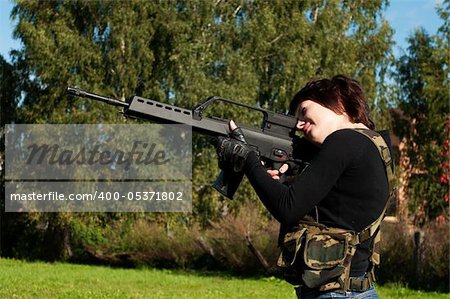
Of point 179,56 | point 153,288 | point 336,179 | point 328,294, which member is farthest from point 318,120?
point 179,56

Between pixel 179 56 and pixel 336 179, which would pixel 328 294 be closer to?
pixel 336 179

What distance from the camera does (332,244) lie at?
276cm

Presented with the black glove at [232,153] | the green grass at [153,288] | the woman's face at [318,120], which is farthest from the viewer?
the green grass at [153,288]

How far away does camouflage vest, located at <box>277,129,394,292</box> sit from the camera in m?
2.77

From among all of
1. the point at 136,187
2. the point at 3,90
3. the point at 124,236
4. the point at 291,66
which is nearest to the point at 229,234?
the point at 124,236

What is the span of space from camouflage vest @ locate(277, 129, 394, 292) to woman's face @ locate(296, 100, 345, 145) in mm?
137

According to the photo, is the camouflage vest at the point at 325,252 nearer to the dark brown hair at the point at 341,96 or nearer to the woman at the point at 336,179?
the woman at the point at 336,179

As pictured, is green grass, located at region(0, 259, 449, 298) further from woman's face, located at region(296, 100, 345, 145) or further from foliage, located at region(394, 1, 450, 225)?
foliage, located at region(394, 1, 450, 225)

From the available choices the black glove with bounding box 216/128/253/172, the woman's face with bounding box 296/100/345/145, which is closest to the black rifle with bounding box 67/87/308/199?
the black glove with bounding box 216/128/253/172

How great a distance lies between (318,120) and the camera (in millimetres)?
2924

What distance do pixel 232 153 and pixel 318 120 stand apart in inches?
16.5

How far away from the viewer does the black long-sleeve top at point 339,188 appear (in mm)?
2697

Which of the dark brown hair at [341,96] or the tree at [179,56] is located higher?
the tree at [179,56]

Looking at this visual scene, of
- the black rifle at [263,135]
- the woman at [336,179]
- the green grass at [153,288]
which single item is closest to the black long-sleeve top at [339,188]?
the woman at [336,179]
